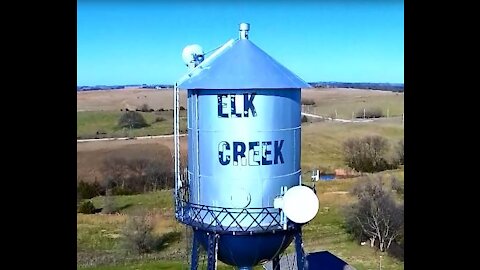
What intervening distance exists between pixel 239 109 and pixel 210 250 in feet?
7.52

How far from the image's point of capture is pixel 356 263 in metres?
18.1

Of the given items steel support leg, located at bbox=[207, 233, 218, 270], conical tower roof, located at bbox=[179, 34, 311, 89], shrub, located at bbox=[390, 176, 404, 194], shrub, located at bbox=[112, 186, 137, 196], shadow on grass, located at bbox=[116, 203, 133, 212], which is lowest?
shadow on grass, located at bbox=[116, 203, 133, 212]

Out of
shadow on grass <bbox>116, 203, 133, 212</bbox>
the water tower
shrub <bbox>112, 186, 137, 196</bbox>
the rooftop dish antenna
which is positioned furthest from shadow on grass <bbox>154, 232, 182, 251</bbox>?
the rooftop dish antenna

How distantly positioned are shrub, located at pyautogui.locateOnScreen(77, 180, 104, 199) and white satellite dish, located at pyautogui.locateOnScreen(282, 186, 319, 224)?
15867 millimetres

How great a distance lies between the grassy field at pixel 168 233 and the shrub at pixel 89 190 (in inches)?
14.5

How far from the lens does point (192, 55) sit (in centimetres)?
970

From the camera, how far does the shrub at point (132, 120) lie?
922 inches

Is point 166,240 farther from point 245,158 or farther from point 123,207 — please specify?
point 245,158

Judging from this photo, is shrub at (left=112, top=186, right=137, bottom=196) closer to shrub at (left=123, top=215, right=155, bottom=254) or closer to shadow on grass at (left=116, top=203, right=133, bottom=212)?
shadow on grass at (left=116, top=203, right=133, bottom=212)

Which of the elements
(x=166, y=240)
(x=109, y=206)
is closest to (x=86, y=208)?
(x=109, y=206)

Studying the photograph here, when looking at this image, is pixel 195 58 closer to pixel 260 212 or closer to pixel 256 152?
pixel 256 152

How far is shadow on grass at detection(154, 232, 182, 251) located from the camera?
66.4ft

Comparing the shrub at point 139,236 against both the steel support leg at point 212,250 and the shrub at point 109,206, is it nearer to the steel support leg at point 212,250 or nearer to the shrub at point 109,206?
the shrub at point 109,206

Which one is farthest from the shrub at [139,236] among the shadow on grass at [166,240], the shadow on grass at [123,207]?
the shadow on grass at [123,207]
